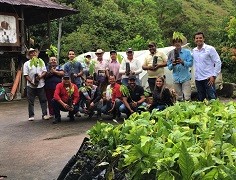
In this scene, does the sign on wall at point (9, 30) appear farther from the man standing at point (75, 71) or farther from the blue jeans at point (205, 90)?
the blue jeans at point (205, 90)

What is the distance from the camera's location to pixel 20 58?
18062 mm

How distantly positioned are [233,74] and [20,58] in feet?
31.2

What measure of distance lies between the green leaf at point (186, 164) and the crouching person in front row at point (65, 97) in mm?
6975

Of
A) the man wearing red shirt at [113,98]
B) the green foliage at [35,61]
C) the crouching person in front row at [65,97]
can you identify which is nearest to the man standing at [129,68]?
the man wearing red shirt at [113,98]

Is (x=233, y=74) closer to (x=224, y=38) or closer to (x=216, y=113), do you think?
(x=224, y=38)

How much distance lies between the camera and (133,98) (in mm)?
9258

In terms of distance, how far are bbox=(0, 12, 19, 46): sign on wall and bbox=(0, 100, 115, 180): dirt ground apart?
5.66m

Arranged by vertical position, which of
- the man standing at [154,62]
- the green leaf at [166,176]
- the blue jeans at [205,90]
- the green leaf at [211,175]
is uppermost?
the man standing at [154,62]

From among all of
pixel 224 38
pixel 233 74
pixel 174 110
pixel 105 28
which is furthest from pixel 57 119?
pixel 105 28

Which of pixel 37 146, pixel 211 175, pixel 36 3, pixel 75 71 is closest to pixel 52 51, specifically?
pixel 37 146

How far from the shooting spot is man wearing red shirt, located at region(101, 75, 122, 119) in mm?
9406

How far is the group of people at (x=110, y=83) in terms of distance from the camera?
27.6ft

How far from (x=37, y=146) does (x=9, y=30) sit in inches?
400

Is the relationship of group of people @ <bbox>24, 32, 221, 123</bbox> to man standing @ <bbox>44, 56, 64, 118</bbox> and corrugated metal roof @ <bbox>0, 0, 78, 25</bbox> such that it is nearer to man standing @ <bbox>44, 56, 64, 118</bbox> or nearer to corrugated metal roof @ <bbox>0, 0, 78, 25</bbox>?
man standing @ <bbox>44, 56, 64, 118</bbox>
